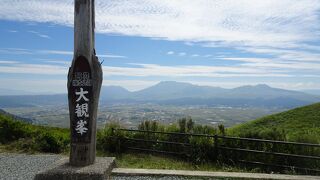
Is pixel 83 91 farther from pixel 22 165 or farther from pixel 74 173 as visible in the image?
pixel 22 165

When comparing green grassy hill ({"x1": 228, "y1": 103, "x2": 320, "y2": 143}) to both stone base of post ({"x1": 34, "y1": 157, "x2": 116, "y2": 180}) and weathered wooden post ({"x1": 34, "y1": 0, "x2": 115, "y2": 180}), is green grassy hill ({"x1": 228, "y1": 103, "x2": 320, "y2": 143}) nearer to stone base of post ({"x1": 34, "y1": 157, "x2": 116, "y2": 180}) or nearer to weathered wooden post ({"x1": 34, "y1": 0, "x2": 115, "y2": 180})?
weathered wooden post ({"x1": 34, "y1": 0, "x2": 115, "y2": 180})

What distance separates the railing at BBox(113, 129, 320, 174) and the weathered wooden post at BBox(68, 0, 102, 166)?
12.7 feet

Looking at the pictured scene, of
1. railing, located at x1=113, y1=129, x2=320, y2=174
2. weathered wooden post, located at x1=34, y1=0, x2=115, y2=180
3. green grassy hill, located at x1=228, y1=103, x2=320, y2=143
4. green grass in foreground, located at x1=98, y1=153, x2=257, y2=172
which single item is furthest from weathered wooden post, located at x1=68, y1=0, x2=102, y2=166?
green grassy hill, located at x1=228, y1=103, x2=320, y2=143

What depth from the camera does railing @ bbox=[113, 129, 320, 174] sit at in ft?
32.6

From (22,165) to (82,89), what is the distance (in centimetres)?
379

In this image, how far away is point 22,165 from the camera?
34.0 feet

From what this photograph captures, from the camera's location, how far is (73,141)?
27.1 ft

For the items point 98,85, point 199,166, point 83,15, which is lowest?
point 199,166

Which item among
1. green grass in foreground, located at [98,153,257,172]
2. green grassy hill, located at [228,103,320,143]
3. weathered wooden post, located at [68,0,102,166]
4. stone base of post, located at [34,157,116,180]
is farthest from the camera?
green grassy hill, located at [228,103,320,143]

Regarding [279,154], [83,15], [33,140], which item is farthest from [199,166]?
[33,140]

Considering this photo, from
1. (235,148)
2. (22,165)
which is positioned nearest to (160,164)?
(235,148)

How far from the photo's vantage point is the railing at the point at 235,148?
391 inches

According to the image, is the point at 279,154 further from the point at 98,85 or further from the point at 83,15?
the point at 83,15

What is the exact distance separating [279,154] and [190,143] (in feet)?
9.58
